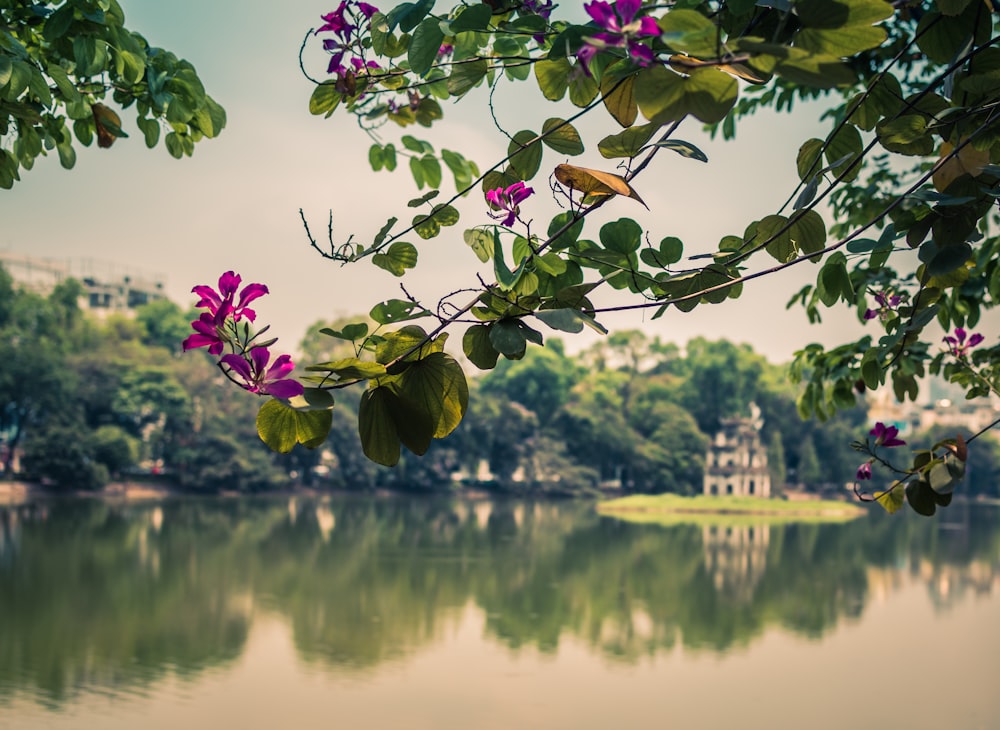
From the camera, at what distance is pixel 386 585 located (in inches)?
401

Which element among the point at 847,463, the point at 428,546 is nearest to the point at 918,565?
the point at 428,546

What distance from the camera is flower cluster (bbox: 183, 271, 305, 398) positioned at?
2.49 ft

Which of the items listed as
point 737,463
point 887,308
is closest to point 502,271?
point 887,308

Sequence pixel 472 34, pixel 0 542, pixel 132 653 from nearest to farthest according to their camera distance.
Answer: pixel 472 34
pixel 132 653
pixel 0 542

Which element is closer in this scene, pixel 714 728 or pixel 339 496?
pixel 714 728

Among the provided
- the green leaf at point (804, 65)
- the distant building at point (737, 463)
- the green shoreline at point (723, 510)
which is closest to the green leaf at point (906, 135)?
the green leaf at point (804, 65)

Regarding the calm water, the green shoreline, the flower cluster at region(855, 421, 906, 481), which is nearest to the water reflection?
the calm water

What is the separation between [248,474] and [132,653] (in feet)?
50.6


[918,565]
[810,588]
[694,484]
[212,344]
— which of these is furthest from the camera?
[694,484]

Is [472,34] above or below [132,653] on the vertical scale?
above

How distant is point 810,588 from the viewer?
11023 mm

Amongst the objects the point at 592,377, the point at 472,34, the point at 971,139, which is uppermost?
the point at 592,377

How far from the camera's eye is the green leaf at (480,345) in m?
0.86

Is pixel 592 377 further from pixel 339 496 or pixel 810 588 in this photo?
pixel 810 588
